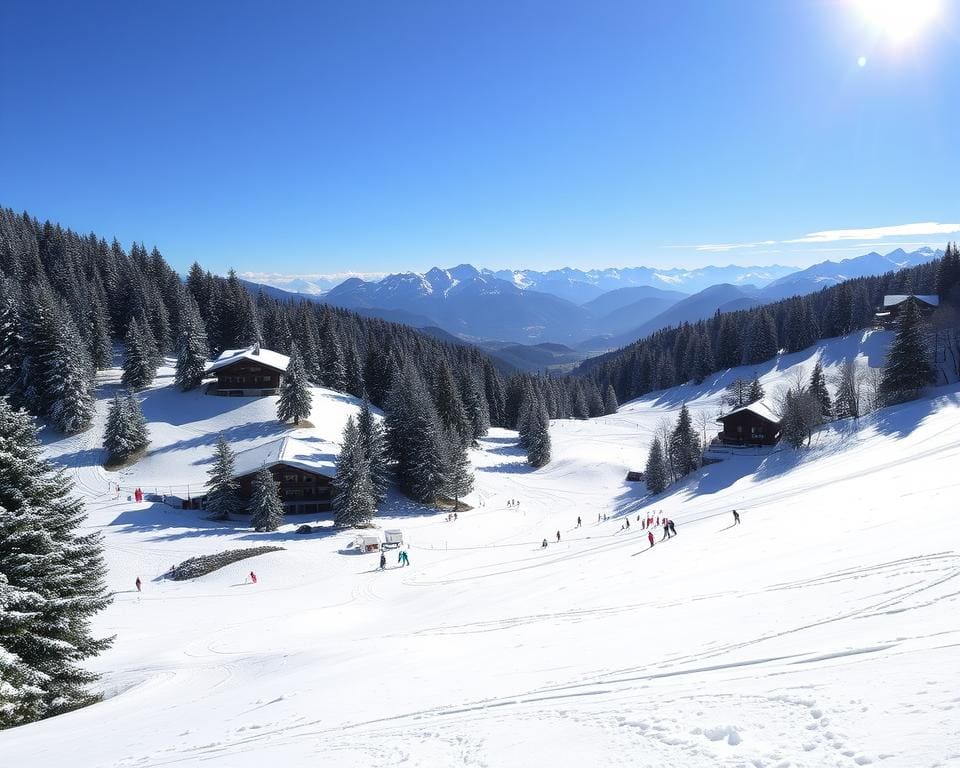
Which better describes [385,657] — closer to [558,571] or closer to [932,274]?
[558,571]

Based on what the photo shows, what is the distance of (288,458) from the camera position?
45.6 m

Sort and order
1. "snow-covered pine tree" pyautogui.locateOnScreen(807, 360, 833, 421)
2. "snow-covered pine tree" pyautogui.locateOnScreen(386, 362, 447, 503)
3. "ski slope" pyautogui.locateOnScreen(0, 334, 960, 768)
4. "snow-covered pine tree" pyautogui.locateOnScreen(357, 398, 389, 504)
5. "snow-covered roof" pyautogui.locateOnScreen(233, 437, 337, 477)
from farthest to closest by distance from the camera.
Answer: "snow-covered pine tree" pyautogui.locateOnScreen(807, 360, 833, 421)
"snow-covered pine tree" pyautogui.locateOnScreen(386, 362, 447, 503)
"snow-covered pine tree" pyautogui.locateOnScreen(357, 398, 389, 504)
"snow-covered roof" pyautogui.locateOnScreen(233, 437, 337, 477)
"ski slope" pyautogui.locateOnScreen(0, 334, 960, 768)

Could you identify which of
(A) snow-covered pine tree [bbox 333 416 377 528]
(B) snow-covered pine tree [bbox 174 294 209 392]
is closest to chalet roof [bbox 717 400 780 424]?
(A) snow-covered pine tree [bbox 333 416 377 528]

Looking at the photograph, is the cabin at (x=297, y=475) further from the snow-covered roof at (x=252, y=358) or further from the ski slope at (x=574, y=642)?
the snow-covered roof at (x=252, y=358)

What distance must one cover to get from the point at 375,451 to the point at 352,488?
7.29m

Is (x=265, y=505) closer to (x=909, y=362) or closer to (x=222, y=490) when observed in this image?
(x=222, y=490)

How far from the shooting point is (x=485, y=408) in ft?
270

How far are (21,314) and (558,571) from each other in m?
61.6

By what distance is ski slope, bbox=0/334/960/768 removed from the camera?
291 inches

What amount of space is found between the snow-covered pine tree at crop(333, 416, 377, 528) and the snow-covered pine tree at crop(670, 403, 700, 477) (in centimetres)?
3143

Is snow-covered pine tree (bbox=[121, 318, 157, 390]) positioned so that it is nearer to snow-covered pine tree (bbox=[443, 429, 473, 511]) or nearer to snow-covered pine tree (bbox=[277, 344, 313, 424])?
snow-covered pine tree (bbox=[277, 344, 313, 424])

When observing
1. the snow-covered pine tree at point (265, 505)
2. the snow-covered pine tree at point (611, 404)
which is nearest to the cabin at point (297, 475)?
the snow-covered pine tree at point (265, 505)

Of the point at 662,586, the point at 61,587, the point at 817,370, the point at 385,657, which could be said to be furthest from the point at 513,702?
the point at 817,370

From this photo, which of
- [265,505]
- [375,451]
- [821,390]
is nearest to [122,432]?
[265,505]
